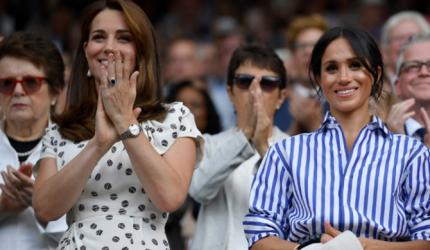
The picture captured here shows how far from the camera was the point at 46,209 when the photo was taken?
18.9ft

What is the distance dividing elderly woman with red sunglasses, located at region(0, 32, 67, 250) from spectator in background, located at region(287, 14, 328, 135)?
6.05 feet

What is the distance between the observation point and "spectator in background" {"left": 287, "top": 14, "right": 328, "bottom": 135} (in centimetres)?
813

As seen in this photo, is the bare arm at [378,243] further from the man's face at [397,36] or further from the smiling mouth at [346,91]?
the man's face at [397,36]

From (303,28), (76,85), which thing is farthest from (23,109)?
(303,28)

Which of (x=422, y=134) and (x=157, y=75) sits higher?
(x=157, y=75)

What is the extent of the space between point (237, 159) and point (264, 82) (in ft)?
1.98

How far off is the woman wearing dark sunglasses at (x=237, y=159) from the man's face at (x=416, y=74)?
2.35 ft

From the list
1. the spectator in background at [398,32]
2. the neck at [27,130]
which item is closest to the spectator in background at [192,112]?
the spectator in background at [398,32]

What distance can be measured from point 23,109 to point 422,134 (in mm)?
2194

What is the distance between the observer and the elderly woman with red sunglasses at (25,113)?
21.9ft

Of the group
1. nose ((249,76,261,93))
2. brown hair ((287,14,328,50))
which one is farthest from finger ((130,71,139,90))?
brown hair ((287,14,328,50))

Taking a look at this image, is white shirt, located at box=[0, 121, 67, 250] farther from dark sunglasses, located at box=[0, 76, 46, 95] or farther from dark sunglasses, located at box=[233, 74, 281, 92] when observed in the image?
dark sunglasses, located at box=[233, 74, 281, 92]

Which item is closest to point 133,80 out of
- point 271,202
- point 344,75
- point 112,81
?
point 112,81

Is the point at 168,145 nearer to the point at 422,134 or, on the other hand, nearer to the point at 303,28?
the point at 422,134
